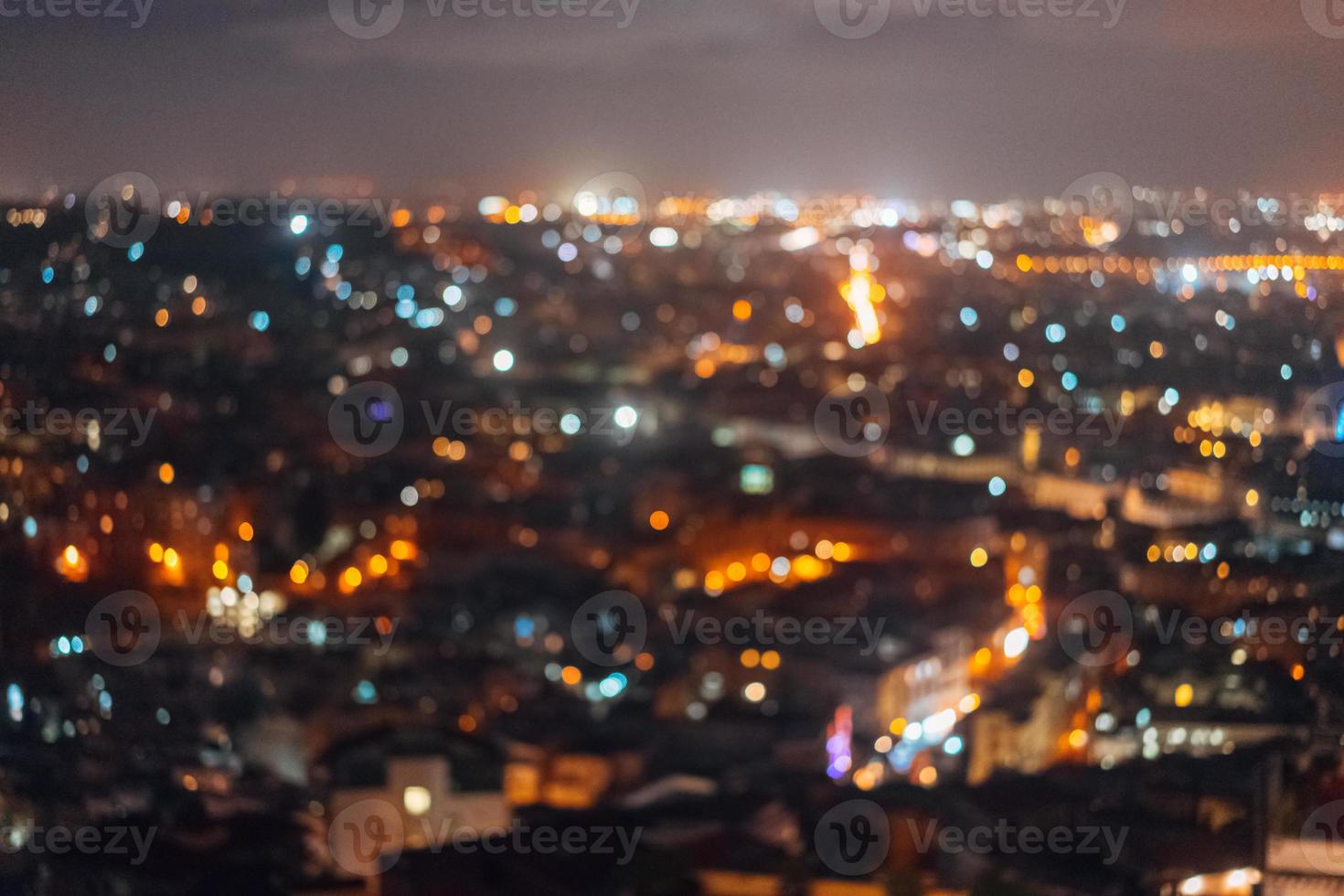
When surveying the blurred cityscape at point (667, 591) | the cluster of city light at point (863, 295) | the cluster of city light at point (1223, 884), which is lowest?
the cluster of city light at point (1223, 884)

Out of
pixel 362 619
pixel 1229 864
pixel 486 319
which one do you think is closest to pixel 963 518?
pixel 362 619

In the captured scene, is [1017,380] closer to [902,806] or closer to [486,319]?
[486,319]

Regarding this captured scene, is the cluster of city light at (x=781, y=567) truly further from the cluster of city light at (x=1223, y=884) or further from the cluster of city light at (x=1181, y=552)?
the cluster of city light at (x=1223, y=884)

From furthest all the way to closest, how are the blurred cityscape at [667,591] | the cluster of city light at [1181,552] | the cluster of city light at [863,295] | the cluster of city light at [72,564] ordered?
1. the cluster of city light at [863,295]
2. the cluster of city light at [1181,552]
3. the cluster of city light at [72,564]
4. the blurred cityscape at [667,591]

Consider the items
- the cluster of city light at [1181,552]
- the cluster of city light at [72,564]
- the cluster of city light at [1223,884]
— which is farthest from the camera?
the cluster of city light at [1181,552]

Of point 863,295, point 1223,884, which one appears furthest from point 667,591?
point 863,295

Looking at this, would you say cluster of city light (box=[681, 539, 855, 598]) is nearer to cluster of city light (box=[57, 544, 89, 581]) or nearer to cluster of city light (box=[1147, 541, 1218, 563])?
cluster of city light (box=[1147, 541, 1218, 563])

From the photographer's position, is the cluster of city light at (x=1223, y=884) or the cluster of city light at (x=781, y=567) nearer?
the cluster of city light at (x=1223, y=884)

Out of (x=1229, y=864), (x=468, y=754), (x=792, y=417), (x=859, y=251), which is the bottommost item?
(x=1229, y=864)

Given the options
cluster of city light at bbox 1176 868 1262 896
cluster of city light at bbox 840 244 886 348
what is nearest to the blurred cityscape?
cluster of city light at bbox 1176 868 1262 896

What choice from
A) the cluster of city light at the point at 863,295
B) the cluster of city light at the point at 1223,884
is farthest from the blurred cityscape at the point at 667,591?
the cluster of city light at the point at 863,295
